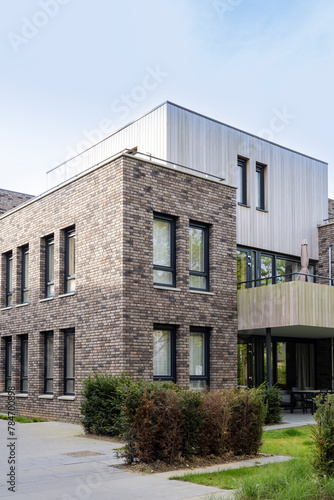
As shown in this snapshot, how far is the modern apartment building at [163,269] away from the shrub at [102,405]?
1.27 meters

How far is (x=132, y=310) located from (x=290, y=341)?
9.01 metres

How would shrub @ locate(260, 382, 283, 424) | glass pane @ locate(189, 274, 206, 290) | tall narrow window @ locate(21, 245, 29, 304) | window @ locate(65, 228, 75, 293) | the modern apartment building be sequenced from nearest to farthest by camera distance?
the modern apartment building → shrub @ locate(260, 382, 283, 424) → glass pane @ locate(189, 274, 206, 290) → window @ locate(65, 228, 75, 293) → tall narrow window @ locate(21, 245, 29, 304)

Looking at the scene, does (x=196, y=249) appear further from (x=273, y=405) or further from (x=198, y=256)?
(x=273, y=405)

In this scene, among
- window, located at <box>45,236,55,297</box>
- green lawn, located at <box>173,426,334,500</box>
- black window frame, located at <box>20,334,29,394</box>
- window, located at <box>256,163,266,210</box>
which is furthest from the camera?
window, located at <box>256,163,266,210</box>

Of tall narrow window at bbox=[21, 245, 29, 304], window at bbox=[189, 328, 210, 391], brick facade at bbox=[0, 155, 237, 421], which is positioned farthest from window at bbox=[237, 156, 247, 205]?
tall narrow window at bbox=[21, 245, 29, 304]

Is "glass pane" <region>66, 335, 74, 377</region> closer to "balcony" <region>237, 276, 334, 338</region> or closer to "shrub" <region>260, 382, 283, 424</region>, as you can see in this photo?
"balcony" <region>237, 276, 334, 338</region>

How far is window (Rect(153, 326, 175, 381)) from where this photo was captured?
634 inches

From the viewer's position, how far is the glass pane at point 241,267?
64.3 feet

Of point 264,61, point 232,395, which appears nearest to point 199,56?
point 264,61

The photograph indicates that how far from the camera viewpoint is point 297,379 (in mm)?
22266

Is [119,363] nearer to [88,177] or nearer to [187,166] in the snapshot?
[88,177]

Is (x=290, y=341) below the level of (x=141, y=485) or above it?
above

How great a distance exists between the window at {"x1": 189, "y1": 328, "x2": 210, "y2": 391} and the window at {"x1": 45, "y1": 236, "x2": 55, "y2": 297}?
191 inches

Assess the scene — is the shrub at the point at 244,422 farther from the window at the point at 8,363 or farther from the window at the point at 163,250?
the window at the point at 8,363
